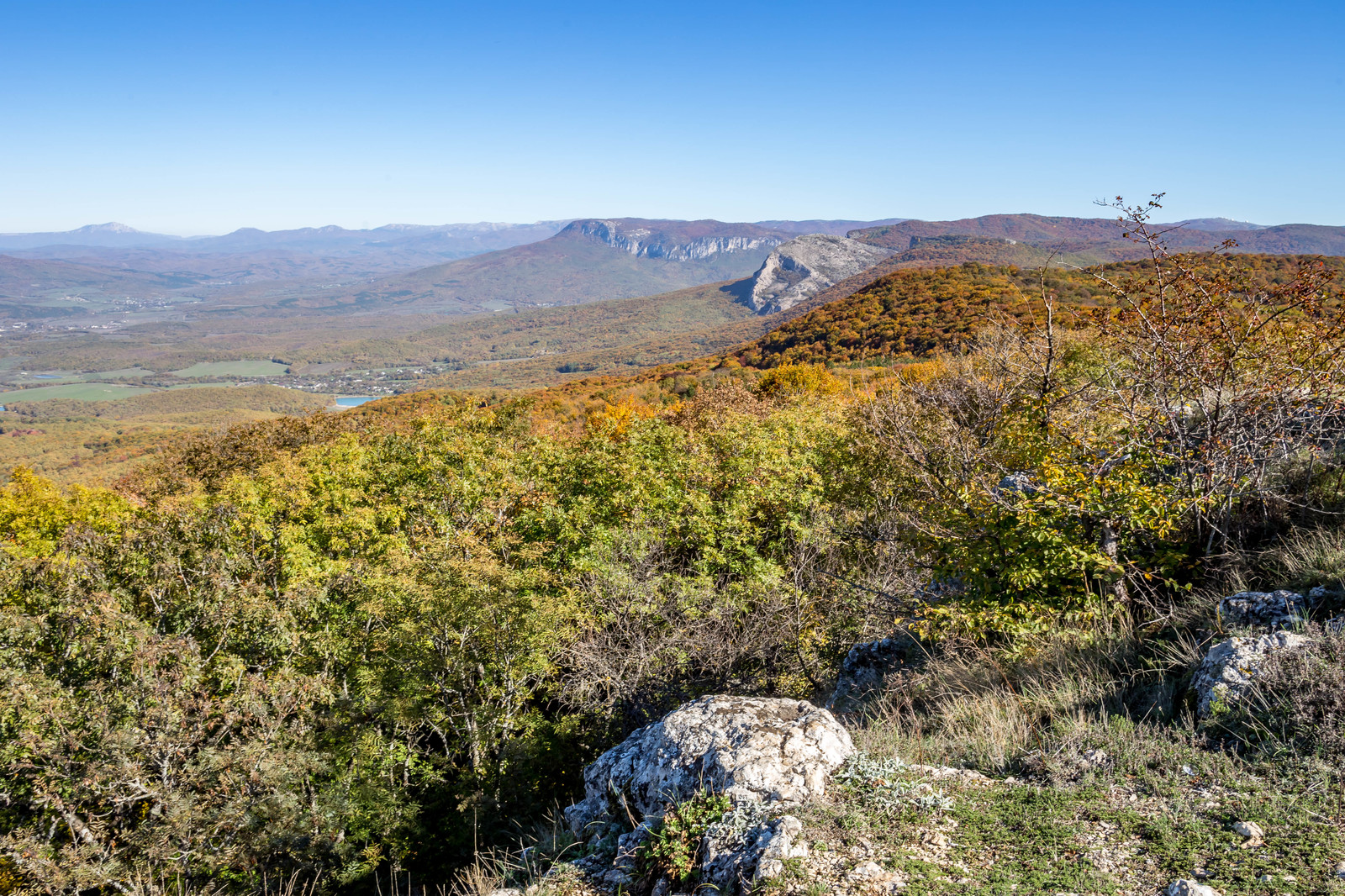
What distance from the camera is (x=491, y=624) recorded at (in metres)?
14.0

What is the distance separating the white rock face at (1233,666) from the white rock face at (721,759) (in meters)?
2.81

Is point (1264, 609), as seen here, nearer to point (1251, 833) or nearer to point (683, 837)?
point (1251, 833)

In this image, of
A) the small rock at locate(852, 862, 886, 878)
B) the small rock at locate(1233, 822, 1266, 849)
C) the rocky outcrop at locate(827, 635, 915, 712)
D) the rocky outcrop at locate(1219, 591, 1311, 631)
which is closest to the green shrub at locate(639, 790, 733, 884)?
the small rock at locate(852, 862, 886, 878)

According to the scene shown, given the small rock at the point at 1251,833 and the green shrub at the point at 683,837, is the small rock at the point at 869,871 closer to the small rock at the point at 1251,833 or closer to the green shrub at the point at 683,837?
the green shrub at the point at 683,837

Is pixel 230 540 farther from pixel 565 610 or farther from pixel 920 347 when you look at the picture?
pixel 920 347

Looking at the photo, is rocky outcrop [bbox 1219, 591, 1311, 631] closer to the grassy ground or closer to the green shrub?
the grassy ground

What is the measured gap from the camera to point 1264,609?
18.3 ft

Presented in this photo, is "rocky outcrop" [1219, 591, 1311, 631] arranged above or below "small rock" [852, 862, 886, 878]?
above

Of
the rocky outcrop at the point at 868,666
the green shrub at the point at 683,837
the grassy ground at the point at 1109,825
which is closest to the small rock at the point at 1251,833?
the grassy ground at the point at 1109,825

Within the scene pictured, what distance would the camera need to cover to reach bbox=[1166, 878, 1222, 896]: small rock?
10.5ft

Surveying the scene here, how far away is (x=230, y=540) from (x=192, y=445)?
1929 centimetres

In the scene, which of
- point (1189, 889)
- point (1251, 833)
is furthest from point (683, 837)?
point (1251, 833)

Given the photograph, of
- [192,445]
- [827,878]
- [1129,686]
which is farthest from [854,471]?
[192,445]

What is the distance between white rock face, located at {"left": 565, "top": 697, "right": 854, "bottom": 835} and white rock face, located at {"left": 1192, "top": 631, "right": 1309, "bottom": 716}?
2.81 m
